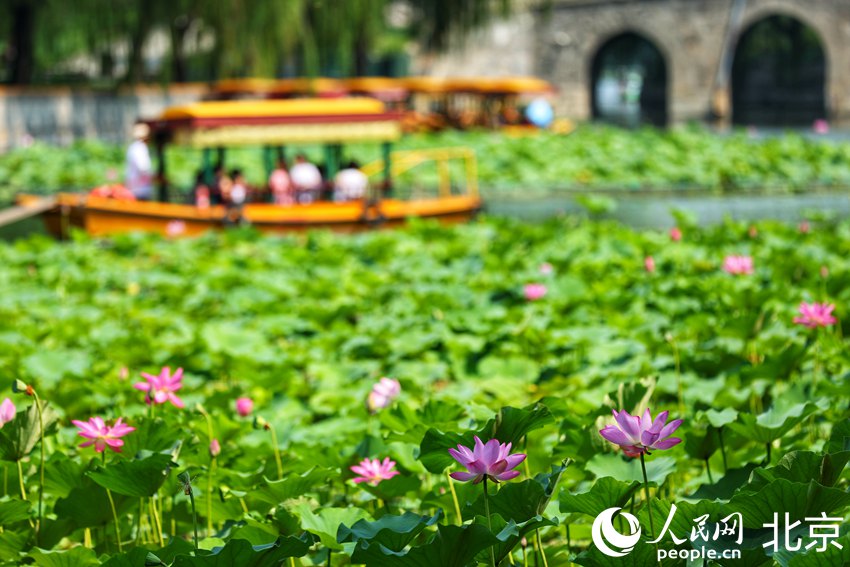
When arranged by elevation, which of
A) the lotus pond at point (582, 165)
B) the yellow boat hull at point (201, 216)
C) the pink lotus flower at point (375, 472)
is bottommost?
the lotus pond at point (582, 165)

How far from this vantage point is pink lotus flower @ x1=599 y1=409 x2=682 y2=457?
1.87 metres

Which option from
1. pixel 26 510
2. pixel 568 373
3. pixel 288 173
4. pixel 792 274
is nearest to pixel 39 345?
pixel 568 373

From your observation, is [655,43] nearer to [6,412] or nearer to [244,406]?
[244,406]

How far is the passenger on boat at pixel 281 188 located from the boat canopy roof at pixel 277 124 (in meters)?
0.29

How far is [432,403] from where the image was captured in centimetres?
251

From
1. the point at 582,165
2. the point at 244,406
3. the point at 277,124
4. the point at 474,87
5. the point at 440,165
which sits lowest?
the point at 474,87

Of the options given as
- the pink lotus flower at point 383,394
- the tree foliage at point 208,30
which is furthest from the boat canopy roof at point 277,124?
the pink lotus flower at point 383,394

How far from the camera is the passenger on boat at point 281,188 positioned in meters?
10.1

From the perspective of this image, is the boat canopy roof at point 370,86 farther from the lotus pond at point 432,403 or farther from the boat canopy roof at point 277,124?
the lotus pond at point 432,403

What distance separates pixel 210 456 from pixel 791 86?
39.0 meters

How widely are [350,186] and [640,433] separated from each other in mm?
8460

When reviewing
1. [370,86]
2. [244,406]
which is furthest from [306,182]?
[370,86]

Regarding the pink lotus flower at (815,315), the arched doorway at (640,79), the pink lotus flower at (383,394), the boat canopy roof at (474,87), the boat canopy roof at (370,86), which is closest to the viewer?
the pink lotus flower at (383,394)

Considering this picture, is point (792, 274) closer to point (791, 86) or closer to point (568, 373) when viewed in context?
point (568, 373)
